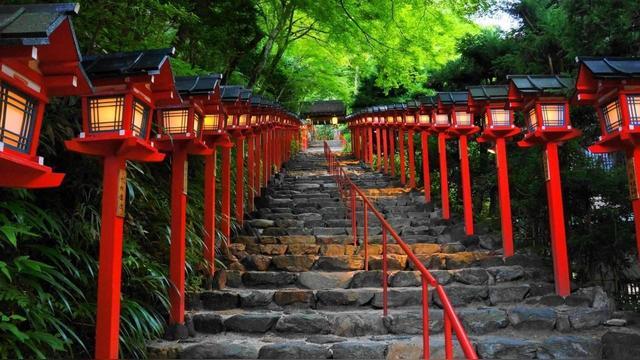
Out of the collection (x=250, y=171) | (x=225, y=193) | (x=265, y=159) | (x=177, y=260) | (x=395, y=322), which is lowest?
(x=395, y=322)

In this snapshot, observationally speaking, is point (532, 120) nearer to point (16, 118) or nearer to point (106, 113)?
point (106, 113)

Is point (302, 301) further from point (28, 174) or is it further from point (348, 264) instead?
point (28, 174)

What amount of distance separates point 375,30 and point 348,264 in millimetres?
7873

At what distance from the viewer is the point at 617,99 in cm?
473

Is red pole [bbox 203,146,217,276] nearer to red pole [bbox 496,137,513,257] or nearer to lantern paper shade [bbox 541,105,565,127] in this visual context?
red pole [bbox 496,137,513,257]

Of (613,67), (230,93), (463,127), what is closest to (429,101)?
(463,127)

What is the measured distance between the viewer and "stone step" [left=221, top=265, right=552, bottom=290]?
6781 mm

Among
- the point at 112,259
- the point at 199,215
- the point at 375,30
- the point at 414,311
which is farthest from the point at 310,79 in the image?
the point at 112,259

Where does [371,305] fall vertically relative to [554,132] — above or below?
below

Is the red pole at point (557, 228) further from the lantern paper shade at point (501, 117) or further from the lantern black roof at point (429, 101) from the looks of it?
the lantern black roof at point (429, 101)

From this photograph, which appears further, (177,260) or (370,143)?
(370,143)

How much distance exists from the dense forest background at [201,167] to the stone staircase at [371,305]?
688 millimetres

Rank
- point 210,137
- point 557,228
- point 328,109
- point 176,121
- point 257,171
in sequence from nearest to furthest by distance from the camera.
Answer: point 176,121
point 557,228
point 210,137
point 257,171
point 328,109

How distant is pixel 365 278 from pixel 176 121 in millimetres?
3349
